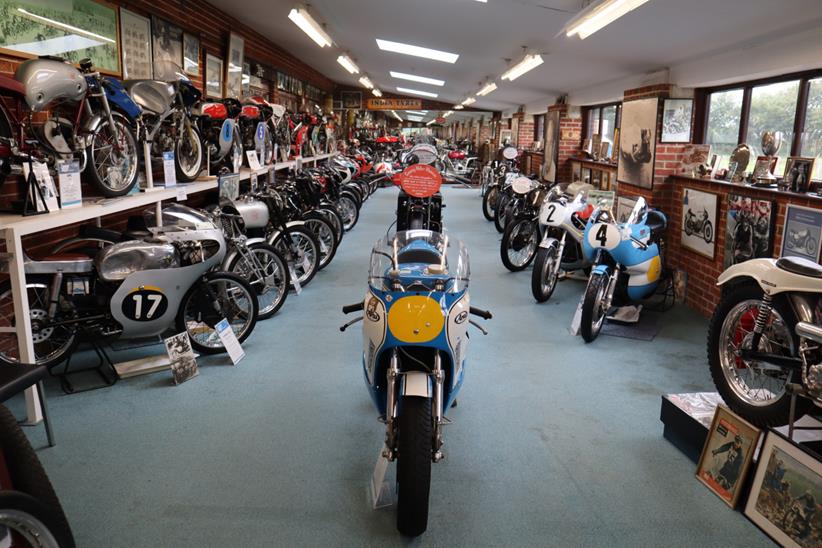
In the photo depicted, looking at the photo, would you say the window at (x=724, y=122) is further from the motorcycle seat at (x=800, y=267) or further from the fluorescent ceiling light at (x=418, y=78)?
the fluorescent ceiling light at (x=418, y=78)

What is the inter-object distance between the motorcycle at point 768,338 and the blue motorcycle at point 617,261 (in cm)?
150

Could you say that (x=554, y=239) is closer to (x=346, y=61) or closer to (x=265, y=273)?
(x=265, y=273)

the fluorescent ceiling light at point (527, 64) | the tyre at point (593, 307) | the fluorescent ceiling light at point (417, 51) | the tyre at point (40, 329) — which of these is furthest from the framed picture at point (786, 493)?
the fluorescent ceiling light at point (417, 51)

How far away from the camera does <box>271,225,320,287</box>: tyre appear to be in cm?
588

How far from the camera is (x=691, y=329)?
486cm

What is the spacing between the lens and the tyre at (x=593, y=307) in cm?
437

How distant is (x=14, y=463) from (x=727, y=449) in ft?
8.55

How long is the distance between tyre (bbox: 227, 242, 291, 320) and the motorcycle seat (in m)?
3.42

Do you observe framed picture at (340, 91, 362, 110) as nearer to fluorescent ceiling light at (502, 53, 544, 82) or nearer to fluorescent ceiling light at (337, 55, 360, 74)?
fluorescent ceiling light at (337, 55, 360, 74)

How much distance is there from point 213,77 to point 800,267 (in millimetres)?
6543

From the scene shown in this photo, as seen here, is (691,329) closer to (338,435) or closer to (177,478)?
(338,435)

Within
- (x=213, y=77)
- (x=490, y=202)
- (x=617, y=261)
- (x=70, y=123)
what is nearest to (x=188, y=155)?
(x=70, y=123)

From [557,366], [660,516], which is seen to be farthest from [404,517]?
[557,366]

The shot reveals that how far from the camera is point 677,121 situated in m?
6.00
